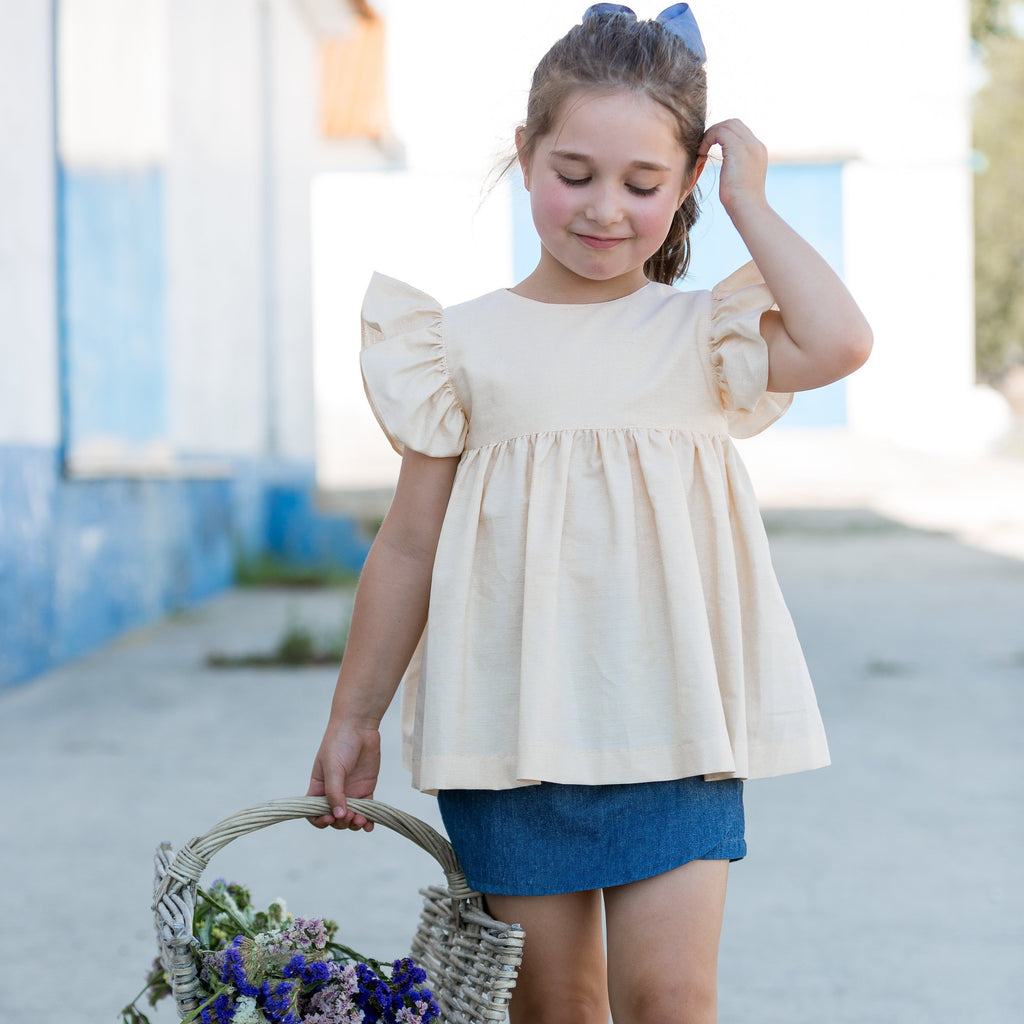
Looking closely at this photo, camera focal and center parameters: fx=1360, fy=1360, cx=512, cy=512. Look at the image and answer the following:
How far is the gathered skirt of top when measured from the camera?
56.1 inches

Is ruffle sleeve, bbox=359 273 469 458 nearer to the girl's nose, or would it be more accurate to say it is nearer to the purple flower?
the girl's nose

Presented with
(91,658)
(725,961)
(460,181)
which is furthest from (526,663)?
(460,181)

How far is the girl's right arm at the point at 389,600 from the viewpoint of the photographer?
5.13 ft

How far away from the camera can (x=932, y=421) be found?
1473 cm

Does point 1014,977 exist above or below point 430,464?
below

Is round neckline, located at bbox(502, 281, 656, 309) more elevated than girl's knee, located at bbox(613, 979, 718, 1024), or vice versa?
round neckline, located at bbox(502, 281, 656, 309)

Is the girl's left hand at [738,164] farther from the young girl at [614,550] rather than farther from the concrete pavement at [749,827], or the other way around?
the concrete pavement at [749,827]

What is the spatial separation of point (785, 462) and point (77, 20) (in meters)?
9.35

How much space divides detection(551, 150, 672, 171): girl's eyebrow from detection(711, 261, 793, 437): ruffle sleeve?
0.16 meters

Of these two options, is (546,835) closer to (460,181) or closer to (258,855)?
(258,855)

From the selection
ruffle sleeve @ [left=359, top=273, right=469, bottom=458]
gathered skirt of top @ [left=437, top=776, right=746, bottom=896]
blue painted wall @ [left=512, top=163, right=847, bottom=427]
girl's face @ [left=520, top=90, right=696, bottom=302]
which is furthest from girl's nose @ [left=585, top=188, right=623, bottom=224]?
blue painted wall @ [left=512, top=163, right=847, bottom=427]

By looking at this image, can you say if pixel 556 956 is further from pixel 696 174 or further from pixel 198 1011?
pixel 696 174

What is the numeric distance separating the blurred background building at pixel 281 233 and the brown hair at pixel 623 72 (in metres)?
0.13

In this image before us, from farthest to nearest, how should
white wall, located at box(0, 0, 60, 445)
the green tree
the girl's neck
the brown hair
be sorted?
the green tree
white wall, located at box(0, 0, 60, 445)
the girl's neck
the brown hair
